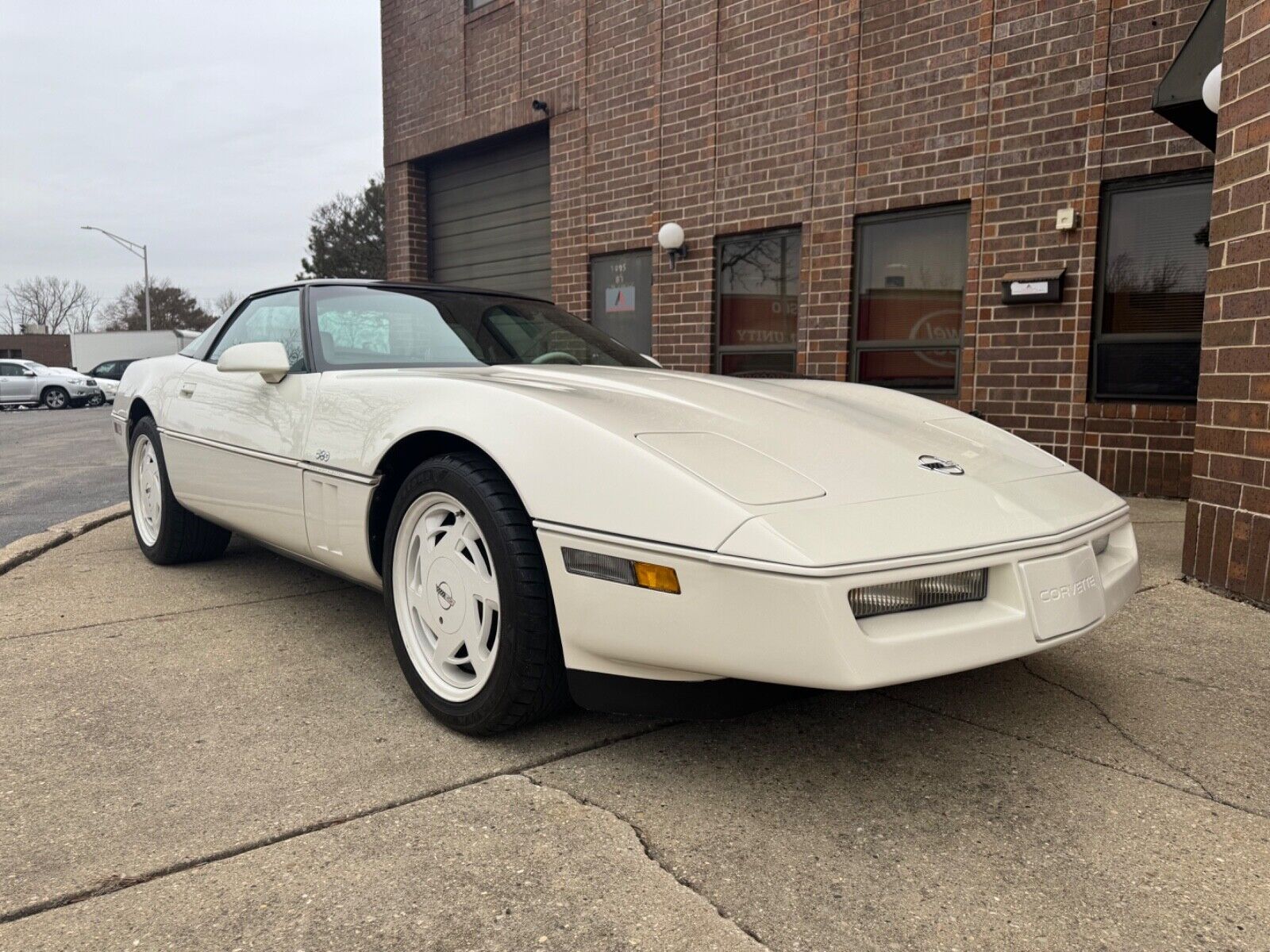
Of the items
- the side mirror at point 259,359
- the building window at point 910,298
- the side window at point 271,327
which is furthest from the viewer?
the building window at point 910,298

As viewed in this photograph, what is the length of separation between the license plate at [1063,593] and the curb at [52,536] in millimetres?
4376

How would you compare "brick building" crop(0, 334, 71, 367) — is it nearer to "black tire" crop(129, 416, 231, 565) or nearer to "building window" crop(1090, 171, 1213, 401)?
"black tire" crop(129, 416, 231, 565)

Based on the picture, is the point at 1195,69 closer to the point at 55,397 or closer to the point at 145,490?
the point at 145,490

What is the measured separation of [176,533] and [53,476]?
5.43m

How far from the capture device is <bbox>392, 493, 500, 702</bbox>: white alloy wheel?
7.50 ft

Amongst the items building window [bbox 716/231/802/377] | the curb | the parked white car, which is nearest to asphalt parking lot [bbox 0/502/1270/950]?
the curb

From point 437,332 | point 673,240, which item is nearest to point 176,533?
point 437,332

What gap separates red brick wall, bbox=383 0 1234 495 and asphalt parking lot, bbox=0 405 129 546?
514 cm

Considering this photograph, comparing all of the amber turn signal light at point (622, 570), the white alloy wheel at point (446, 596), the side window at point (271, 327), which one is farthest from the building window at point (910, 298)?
the amber turn signal light at point (622, 570)

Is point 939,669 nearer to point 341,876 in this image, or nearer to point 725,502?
point 725,502

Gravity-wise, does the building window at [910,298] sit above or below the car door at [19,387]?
above

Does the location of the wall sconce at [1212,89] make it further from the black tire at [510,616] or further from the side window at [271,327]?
the side window at [271,327]

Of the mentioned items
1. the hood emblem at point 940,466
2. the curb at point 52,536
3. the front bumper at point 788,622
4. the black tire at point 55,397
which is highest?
the hood emblem at point 940,466

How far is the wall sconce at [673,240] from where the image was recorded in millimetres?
8812
